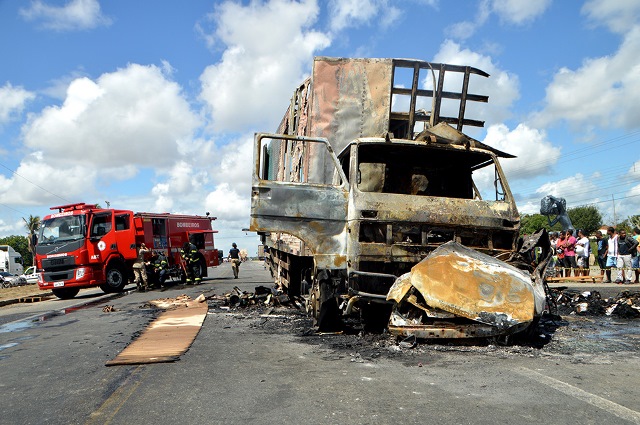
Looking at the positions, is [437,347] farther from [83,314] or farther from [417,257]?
[83,314]

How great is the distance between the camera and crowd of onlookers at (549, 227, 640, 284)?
13547 mm

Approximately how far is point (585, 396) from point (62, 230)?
53.6ft

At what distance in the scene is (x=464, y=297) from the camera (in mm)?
4984

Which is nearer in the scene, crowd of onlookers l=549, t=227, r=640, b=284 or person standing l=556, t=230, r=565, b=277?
crowd of onlookers l=549, t=227, r=640, b=284

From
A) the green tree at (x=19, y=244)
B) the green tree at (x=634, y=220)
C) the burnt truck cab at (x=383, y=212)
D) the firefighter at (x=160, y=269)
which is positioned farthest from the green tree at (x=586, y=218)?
the green tree at (x=19, y=244)

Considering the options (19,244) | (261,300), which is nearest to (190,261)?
(261,300)

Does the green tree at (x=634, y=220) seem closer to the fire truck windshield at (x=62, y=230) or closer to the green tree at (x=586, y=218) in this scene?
the green tree at (x=586, y=218)

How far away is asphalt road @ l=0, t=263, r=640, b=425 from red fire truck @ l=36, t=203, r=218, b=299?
34.9ft

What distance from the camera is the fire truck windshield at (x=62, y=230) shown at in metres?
16.4

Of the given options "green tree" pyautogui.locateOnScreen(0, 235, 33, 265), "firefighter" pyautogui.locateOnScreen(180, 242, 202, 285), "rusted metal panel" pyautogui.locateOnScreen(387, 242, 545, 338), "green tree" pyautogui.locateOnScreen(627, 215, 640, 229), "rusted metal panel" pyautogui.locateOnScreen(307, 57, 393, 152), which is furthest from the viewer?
"green tree" pyautogui.locateOnScreen(0, 235, 33, 265)

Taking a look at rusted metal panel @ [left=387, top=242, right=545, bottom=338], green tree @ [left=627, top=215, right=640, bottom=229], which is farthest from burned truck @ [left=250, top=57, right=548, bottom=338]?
green tree @ [left=627, top=215, right=640, bottom=229]

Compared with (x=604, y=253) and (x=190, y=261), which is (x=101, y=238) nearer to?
(x=190, y=261)

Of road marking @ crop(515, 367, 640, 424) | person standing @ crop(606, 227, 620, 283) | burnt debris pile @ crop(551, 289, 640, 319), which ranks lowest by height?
road marking @ crop(515, 367, 640, 424)

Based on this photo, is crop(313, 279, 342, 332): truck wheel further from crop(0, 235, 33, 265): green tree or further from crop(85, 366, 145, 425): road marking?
crop(0, 235, 33, 265): green tree
